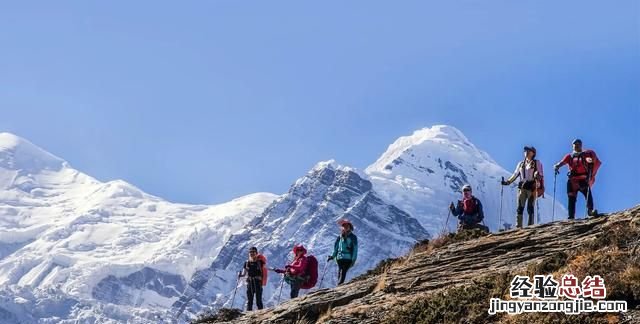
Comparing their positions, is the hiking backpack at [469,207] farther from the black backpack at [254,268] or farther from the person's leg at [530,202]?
the black backpack at [254,268]

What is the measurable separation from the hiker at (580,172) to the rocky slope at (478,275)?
2119mm

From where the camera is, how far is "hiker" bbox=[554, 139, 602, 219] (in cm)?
2428

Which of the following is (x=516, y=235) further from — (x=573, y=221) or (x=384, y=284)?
(x=384, y=284)

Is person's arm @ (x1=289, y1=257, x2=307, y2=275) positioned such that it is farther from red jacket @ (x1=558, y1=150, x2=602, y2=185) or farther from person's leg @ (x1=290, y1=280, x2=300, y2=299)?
red jacket @ (x1=558, y1=150, x2=602, y2=185)

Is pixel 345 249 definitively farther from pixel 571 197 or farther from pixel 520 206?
pixel 571 197

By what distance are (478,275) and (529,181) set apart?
4723 millimetres

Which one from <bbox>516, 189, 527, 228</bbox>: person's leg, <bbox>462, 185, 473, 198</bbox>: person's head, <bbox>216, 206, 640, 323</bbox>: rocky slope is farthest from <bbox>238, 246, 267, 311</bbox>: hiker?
<bbox>516, 189, 527, 228</bbox>: person's leg

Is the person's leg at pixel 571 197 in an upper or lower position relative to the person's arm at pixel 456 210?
lower

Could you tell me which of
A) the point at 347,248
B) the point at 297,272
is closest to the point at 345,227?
the point at 347,248

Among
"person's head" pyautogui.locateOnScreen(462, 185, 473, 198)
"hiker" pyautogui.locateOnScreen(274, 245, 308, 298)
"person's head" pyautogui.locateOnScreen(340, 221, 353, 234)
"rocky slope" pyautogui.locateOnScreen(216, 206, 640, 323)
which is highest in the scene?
"person's head" pyautogui.locateOnScreen(462, 185, 473, 198)

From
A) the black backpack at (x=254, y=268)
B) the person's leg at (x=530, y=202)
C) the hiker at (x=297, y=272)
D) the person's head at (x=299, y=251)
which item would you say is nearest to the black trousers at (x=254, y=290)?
the black backpack at (x=254, y=268)

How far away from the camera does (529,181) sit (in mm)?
25375

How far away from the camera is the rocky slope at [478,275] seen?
18391mm

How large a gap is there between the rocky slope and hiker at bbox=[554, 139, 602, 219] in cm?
212
